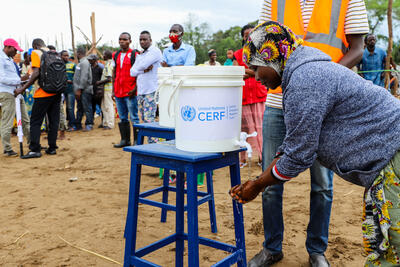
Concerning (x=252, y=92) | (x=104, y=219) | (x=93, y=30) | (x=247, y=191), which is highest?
(x=93, y=30)

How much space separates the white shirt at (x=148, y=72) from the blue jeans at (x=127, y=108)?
83 cm

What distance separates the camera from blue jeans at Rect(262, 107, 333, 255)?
7.52 ft

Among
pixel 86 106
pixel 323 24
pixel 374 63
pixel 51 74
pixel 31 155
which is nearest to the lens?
pixel 323 24

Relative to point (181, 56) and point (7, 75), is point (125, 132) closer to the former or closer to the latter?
point (181, 56)

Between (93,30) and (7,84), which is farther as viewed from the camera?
(93,30)

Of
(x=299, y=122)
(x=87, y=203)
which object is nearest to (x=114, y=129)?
(x=87, y=203)

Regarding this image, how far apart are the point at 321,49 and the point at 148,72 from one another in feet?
12.3

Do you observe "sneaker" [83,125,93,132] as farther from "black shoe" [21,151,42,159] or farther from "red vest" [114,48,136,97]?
"red vest" [114,48,136,97]

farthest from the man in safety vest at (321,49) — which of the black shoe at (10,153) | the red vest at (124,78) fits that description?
the black shoe at (10,153)

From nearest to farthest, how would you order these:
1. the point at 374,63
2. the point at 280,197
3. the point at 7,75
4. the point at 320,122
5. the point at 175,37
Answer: the point at 320,122
the point at 280,197
the point at 175,37
the point at 7,75
the point at 374,63

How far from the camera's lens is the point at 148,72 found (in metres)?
5.57

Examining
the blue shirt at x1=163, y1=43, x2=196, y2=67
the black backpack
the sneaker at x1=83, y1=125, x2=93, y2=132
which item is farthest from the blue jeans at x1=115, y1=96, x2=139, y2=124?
the sneaker at x1=83, y1=125, x2=93, y2=132

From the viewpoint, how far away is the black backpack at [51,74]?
18.7 ft

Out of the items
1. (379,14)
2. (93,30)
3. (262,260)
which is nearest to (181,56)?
(262,260)
